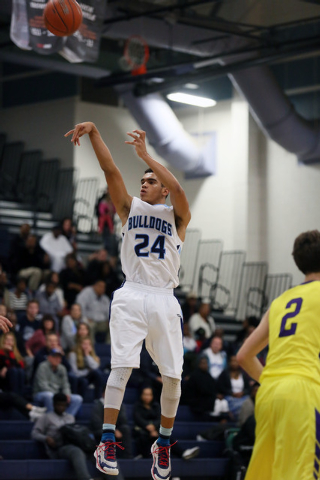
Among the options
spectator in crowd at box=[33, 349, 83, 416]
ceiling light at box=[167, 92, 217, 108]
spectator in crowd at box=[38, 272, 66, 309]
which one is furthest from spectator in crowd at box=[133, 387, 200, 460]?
ceiling light at box=[167, 92, 217, 108]

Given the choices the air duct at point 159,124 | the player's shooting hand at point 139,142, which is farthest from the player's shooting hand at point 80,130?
the air duct at point 159,124

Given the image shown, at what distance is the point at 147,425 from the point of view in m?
12.3

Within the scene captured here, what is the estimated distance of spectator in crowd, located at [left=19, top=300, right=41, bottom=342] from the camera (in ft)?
45.7

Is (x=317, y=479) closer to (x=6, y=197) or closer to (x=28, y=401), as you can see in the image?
(x=28, y=401)

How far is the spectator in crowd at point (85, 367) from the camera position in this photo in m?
13.1

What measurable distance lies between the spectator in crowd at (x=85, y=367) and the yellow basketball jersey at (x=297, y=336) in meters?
8.56

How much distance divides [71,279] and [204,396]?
12.7 feet

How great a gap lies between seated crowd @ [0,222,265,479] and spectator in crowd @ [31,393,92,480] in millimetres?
17

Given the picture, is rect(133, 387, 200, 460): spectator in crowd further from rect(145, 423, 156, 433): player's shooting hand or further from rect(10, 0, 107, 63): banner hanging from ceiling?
rect(10, 0, 107, 63): banner hanging from ceiling

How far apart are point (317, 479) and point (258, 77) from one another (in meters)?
13.3

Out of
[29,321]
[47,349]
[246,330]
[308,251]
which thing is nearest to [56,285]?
[29,321]

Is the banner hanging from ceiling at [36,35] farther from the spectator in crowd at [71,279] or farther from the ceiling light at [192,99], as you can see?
the ceiling light at [192,99]

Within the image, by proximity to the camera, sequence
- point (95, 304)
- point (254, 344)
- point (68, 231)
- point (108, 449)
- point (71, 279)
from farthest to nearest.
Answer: point (68, 231) < point (71, 279) < point (95, 304) < point (108, 449) < point (254, 344)

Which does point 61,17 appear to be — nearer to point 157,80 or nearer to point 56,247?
point 56,247
